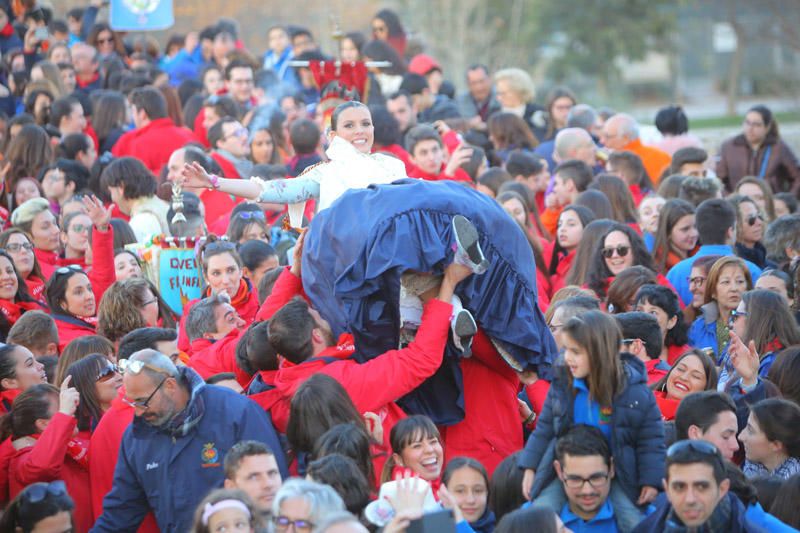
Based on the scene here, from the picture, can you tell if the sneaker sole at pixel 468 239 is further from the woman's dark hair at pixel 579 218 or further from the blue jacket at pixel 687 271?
the woman's dark hair at pixel 579 218

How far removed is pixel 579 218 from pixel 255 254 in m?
2.27

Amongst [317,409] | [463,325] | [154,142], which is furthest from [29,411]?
[154,142]

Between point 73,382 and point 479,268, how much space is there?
2135mm

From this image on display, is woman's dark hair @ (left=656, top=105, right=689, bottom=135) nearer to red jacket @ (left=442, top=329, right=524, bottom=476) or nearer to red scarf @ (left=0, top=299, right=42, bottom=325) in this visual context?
red scarf @ (left=0, top=299, right=42, bottom=325)

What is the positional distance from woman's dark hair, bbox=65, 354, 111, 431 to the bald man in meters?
7.08

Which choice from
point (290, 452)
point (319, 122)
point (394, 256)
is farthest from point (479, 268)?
point (319, 122)

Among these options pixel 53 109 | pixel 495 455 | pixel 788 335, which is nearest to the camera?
pixel 495 455

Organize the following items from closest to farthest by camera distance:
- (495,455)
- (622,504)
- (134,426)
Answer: (622,504) → (134,426) → (495,455)

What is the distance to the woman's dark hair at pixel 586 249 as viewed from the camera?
8.58 m

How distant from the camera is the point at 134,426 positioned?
18.8 feet

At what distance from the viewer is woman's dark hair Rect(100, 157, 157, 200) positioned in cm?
976

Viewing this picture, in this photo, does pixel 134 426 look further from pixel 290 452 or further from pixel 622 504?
pixel 622 504

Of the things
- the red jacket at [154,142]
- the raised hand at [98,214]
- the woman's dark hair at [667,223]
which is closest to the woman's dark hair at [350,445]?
the raised hand at [98,214]

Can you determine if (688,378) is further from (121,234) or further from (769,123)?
(769,123)
